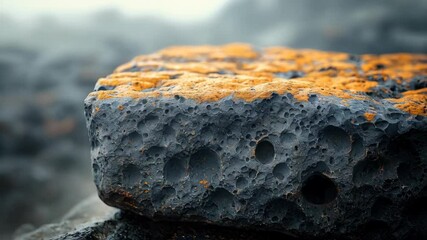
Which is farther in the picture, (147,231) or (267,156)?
(147,231)

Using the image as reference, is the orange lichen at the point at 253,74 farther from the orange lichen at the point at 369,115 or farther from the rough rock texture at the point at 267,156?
the orange lichen at the point at 369,115

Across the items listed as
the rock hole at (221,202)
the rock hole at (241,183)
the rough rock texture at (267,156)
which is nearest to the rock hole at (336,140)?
the rough rock texture at (267,156)

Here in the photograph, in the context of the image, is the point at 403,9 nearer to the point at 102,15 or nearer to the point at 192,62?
the point at 192,62

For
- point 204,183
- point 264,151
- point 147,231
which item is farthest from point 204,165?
point 147,231

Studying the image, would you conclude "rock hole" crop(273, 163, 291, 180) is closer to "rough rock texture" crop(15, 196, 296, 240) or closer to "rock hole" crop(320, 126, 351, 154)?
"rock hole" crop(320, 126, 351, 154)

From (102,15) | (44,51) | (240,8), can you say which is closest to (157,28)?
(102,15)

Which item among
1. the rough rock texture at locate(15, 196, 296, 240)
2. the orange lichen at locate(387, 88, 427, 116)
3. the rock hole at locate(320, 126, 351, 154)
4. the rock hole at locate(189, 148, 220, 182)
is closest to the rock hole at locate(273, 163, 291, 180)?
the rock hole at locate(320, 126, 351, 154)

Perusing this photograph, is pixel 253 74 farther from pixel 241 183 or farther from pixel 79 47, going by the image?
pixel 79 47
